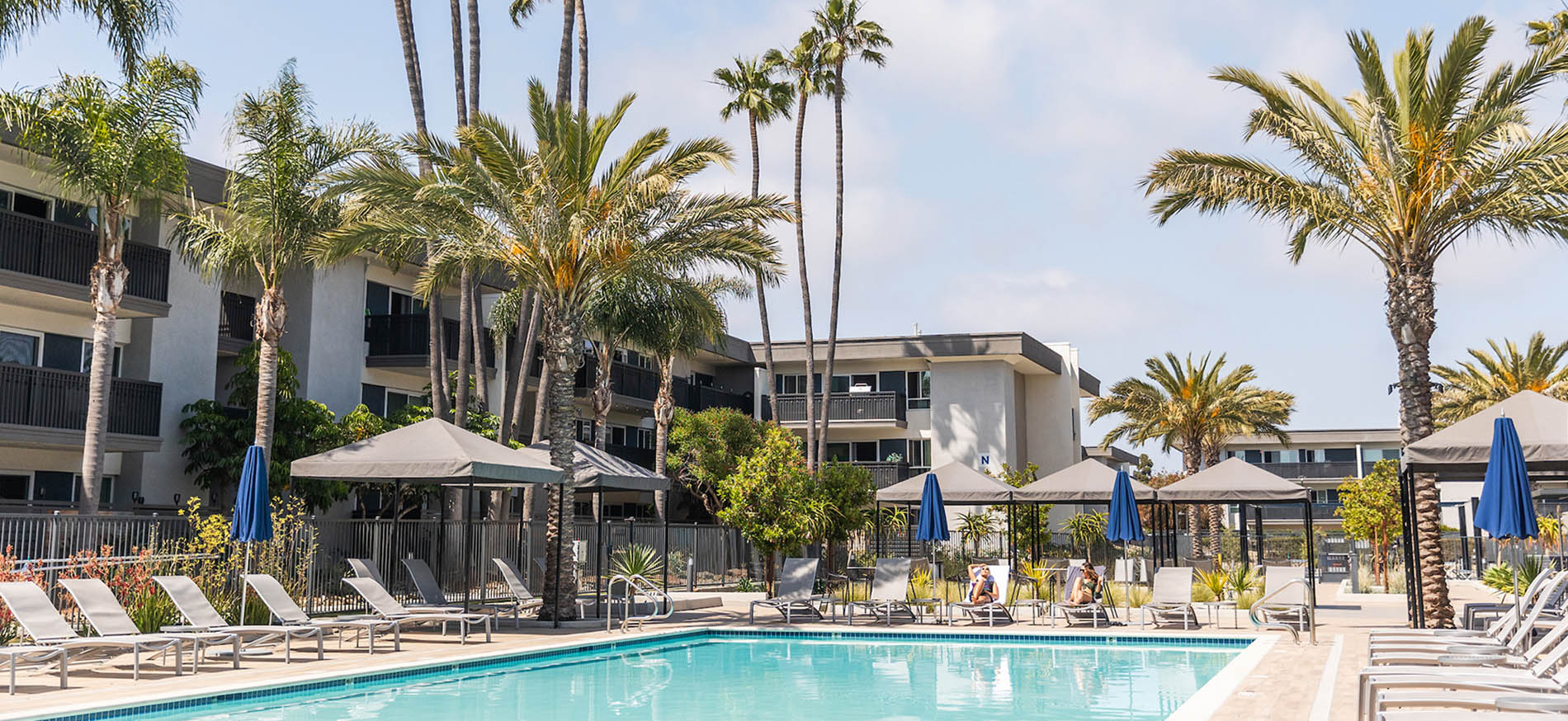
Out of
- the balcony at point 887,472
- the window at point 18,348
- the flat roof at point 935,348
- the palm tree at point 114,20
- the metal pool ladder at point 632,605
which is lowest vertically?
the metal pool ladder at point 632,605

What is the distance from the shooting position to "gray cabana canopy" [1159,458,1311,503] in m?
20.2

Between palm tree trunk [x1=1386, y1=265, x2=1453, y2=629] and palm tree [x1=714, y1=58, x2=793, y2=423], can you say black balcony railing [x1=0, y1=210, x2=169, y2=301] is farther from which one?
palm tree trunk [x1=1386, y1=265, x2=1453, y2=629]

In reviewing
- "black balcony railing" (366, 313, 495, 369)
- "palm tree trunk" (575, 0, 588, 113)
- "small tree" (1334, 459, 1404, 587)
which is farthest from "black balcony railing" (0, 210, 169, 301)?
"small tree" (1334, 459, 1404, 587)

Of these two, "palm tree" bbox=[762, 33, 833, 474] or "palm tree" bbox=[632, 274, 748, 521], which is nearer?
"palm tree" bbox=[632, 274, 748, 521]

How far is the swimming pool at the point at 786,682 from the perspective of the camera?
1135cm

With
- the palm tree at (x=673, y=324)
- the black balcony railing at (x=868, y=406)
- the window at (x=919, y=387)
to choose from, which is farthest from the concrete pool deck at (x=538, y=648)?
the window at (x=919, y=387)

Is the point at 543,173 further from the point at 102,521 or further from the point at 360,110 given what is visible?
the point at 102,521

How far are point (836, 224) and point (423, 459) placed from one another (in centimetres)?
2205

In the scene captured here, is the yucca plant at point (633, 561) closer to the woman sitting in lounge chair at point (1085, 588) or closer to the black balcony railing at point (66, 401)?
the woman sitting in lounge chair at point (1085, 588)

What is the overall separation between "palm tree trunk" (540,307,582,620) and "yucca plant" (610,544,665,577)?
18.0 ft

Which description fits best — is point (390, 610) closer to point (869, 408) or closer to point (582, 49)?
point (582, 49)

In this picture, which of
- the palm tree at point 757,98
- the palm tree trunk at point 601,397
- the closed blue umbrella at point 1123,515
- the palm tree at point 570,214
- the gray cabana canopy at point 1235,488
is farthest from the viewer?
the palm tree at point 757,98

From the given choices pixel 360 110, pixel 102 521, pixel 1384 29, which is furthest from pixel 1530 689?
pixel 360 110

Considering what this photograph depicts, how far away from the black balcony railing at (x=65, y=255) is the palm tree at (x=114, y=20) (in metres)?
4.74
